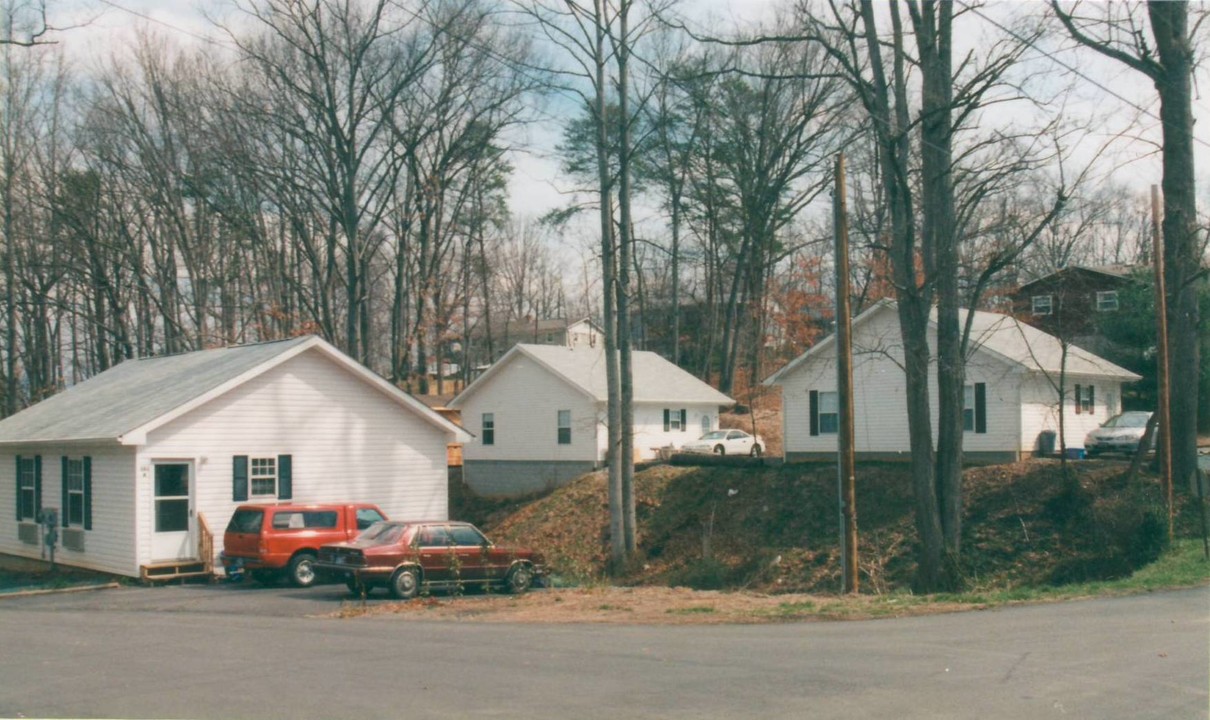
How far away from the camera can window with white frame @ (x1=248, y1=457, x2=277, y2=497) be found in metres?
27.7

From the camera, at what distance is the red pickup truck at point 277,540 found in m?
23.9

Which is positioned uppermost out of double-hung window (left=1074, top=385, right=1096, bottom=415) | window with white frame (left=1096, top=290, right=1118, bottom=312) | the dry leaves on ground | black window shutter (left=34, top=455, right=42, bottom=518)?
window with white frame (left=1096, top=290, right=1118, bottom=312)

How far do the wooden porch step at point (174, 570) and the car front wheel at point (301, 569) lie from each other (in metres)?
2.91

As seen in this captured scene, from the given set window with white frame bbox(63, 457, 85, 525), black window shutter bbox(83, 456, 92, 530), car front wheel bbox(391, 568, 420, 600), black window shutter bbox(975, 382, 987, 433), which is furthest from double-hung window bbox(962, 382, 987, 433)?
window with white frame bbox(63, 457, 85, 525)

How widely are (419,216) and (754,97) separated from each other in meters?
16.1

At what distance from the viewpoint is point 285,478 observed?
2853cm

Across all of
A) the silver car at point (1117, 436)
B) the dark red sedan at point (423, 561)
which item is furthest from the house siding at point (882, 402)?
the dark red sedan at point (423, 561)

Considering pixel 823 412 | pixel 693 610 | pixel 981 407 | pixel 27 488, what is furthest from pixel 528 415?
pixel 693 610

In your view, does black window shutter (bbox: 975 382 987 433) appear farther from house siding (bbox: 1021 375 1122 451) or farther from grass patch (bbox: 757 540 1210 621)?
grass patch (bbox: 757 540 1210 621)

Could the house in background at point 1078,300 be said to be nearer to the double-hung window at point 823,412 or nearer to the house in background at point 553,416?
the house in background at point 553,416

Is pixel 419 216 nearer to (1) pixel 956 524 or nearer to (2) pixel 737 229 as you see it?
(2) pixel 737 229

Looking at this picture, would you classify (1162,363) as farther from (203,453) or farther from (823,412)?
(203,453)

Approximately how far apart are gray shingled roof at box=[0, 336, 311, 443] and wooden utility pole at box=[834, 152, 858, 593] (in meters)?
14.1

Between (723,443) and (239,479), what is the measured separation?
25939mm
